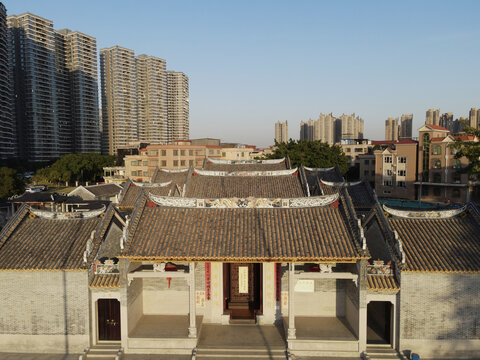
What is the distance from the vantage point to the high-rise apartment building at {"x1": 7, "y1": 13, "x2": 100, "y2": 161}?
8800 centimetres

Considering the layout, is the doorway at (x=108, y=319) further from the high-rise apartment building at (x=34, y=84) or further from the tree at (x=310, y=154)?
the high-rise apartment building at (x=34, y=84)

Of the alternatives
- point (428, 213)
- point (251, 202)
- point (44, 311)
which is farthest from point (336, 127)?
point (44, 311)

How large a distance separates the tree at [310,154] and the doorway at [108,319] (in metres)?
39.7

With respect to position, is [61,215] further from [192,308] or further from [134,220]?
[192,308]

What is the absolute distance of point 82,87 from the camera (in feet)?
324

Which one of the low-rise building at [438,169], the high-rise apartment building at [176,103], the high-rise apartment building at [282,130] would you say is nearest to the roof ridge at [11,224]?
the low-rise building at [438,169]

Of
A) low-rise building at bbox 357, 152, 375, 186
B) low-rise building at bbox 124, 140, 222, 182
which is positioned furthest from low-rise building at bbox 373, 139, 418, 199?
low-rise building at bbox 124, 140, 222, 182

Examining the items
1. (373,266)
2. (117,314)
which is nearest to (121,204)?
(117,314)

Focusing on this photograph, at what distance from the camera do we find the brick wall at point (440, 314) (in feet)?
43.4

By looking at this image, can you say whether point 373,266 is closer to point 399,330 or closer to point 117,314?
point 399,330

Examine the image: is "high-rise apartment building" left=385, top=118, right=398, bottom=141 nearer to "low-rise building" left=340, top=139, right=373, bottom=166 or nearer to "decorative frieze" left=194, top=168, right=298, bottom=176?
"low-rise building" left=340, top=139, right=373, bottom=166

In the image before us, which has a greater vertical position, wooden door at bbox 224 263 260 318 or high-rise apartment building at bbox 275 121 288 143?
high-rise apartment building at bbox 275 121 288 143

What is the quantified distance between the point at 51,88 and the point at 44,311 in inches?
3678

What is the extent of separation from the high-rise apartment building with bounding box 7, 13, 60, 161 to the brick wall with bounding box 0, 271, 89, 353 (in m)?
86.1
